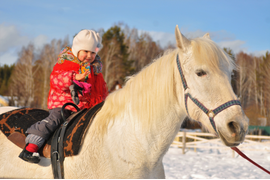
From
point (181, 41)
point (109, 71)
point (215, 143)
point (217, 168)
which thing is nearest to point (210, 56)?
point (181, 41)

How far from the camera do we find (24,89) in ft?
85.2

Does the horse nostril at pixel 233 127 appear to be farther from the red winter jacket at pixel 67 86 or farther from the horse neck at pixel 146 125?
the red winter jacket at pixel 67 86

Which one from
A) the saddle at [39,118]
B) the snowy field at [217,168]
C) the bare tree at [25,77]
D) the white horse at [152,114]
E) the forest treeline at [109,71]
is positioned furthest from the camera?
the bare tree at [25,77]

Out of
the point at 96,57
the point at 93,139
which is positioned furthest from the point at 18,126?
the point at 96,57

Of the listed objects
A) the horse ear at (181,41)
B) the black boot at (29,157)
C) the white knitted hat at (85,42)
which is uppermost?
the white knitted hat at (85,42)

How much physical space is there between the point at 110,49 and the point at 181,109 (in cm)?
2376

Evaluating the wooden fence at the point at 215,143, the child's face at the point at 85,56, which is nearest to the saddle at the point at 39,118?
the child's face at the point at 85,56

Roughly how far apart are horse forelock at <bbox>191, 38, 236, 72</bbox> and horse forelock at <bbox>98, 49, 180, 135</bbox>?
211mm

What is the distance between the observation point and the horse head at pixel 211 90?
4.78ft

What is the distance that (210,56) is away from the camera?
161 centimetres

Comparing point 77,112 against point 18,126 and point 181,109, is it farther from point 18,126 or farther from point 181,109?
point 181,109

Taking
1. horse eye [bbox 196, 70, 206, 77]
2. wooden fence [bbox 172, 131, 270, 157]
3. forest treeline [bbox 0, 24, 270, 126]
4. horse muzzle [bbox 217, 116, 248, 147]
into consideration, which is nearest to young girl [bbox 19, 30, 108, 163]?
horse eye [bbox 196, 70, 206, 77]

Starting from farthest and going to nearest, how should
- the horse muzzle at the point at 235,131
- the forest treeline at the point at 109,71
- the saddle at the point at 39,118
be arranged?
the forest treeline at the point at 109,71 → the saddle at the point at 39,118 → the horse muzzle at the point at 235,131

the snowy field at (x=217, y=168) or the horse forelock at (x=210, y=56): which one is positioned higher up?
the horse forelock at (x=210, y=56)
